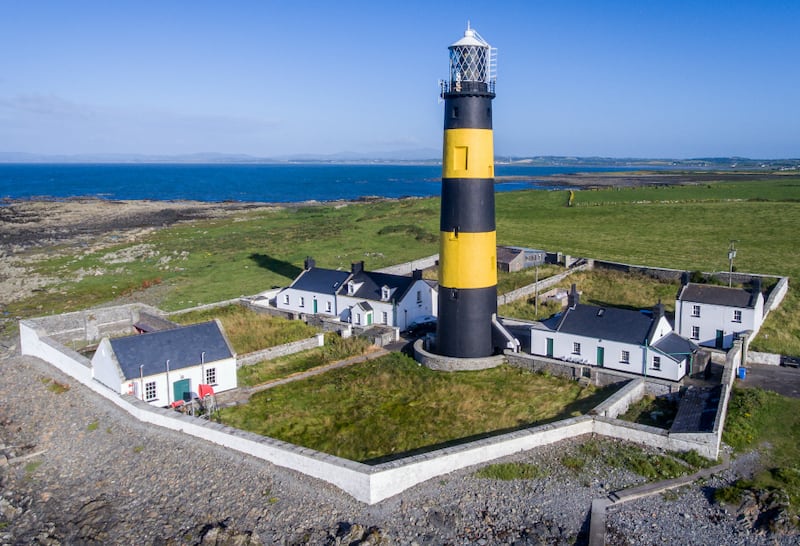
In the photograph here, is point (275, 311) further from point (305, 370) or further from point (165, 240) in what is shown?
point (165, 240)

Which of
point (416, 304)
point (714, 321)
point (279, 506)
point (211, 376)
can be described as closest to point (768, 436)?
point (714, 321)

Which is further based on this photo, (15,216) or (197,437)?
(15,216)

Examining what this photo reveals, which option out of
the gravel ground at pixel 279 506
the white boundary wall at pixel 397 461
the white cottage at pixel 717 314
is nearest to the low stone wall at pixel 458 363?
the white boundary wall at pixel 397 461

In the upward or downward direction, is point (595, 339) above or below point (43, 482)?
above

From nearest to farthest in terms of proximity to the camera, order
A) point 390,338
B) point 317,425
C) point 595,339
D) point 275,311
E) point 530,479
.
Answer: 1. point 530,479
2. point 317,425
3. point 595,339
4. point 390,338
5. point 275,311

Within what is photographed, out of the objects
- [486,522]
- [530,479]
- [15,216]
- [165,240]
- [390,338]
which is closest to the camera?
[486,522]

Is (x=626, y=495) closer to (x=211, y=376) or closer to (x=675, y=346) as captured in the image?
(x=675, y=346)

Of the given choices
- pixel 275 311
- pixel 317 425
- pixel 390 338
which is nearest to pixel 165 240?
pixel 275 311
